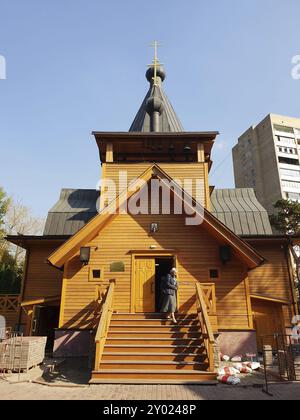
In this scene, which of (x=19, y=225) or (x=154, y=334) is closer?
(x=154, y=334)

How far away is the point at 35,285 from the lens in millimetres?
15047

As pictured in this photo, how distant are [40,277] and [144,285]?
21.8 ft

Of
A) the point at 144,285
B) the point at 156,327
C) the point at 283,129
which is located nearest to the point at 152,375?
the point at 156,327

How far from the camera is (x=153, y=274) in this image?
1144 centimetres

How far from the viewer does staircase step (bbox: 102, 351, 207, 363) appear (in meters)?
→ 7.83

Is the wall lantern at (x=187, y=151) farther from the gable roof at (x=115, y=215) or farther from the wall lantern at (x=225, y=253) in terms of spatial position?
the wall lantern at (x=225, y=253)

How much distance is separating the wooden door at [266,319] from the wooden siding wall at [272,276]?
0.49 metres

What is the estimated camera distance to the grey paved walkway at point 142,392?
5949mm

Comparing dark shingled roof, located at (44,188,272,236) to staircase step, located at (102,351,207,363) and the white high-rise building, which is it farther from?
the white high-rise building

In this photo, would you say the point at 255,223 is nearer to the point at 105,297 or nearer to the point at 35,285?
the point at 105,297

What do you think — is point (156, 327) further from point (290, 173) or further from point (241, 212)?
point (290, 173)

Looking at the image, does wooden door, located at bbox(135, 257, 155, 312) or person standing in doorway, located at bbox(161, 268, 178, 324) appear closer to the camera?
person standing in doorway, located at bbox(161, 268, 178, 324)

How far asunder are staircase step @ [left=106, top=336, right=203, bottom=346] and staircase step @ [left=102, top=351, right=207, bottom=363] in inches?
18.5

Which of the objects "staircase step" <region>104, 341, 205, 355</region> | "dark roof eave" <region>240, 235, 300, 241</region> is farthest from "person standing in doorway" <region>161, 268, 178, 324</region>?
"dark roof eave" <region>240, 235, 300, 241</region>
